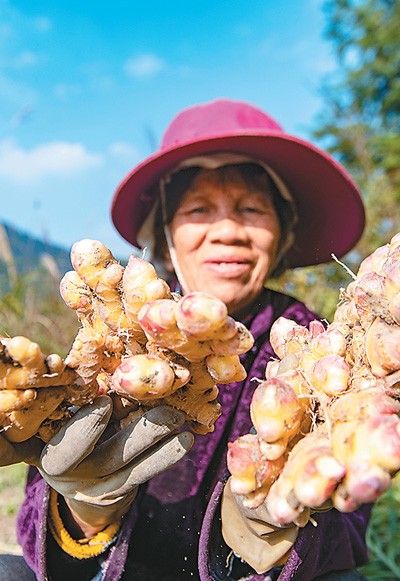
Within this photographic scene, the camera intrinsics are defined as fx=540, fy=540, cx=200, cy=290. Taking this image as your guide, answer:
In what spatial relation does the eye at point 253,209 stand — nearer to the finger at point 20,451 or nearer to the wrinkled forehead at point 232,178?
the wrinkled forehead at point 232,178

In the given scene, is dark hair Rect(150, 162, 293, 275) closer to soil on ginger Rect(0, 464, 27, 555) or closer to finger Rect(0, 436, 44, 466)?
finger Rect(0, 436, 44, 466)

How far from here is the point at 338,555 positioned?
98cm

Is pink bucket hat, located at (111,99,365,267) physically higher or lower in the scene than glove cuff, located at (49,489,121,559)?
higher

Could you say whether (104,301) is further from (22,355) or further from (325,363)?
(325,363)

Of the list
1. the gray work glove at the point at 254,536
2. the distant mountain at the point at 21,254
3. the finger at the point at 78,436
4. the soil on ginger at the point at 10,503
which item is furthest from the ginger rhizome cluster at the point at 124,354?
the distant mountain at the point at 21,254

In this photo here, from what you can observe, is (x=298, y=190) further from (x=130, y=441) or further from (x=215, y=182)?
(x=130, y=441)

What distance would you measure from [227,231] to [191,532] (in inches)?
24.3

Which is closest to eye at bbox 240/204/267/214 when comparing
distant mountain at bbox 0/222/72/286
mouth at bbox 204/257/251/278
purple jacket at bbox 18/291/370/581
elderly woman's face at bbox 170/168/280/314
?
elderly woman's face at bbox 170/168/280/314

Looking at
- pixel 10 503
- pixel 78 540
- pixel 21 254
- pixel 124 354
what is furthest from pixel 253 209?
pixel 21 254

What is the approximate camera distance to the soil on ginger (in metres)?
1.78

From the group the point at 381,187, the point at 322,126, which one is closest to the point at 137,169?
the point at 381,187

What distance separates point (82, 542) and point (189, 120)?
1.06 meters

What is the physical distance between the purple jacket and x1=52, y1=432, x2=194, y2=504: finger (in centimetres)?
15

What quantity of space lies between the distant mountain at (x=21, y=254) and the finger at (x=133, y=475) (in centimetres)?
219
